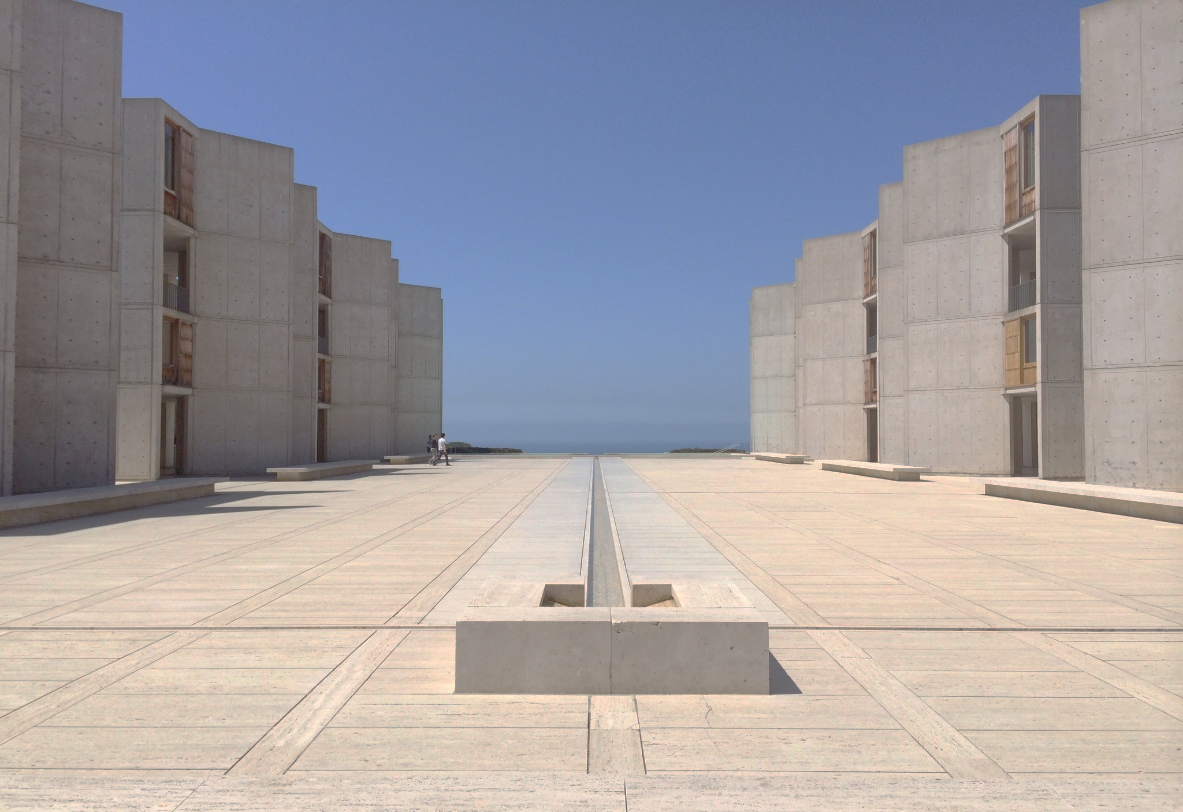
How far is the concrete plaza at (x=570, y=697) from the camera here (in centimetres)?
372

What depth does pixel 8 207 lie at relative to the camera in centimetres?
1662

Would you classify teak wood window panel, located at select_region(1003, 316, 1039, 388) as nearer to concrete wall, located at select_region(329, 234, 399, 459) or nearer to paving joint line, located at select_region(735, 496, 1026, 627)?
paving joint line, located at select_region(735, 496, 1026, 627)

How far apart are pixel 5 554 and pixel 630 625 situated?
9.69 meters

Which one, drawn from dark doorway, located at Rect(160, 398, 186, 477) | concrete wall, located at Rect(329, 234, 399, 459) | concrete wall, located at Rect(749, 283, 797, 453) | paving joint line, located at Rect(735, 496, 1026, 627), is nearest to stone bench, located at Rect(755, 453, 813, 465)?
concrete wall, located at Rect(749, 283, 797, 453)

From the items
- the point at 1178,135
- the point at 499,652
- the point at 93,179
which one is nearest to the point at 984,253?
the point at 1178,135

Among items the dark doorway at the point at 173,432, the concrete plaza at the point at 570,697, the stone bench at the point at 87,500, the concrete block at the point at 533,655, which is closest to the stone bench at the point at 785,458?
the dark doorway at the point at 173,432

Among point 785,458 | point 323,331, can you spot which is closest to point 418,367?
point 323,331

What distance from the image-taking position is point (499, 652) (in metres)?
4.98

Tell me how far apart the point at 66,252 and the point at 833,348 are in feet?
110

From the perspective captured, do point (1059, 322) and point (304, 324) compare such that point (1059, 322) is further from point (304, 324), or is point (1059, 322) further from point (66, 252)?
point (304, 324)

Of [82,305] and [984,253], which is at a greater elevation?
A: [984,253]

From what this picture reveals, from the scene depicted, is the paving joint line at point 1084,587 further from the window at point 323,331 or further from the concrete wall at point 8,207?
the window at point 323,331

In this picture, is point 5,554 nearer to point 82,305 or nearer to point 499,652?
A: point 499,652

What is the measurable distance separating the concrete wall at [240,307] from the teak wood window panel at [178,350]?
47 cm
